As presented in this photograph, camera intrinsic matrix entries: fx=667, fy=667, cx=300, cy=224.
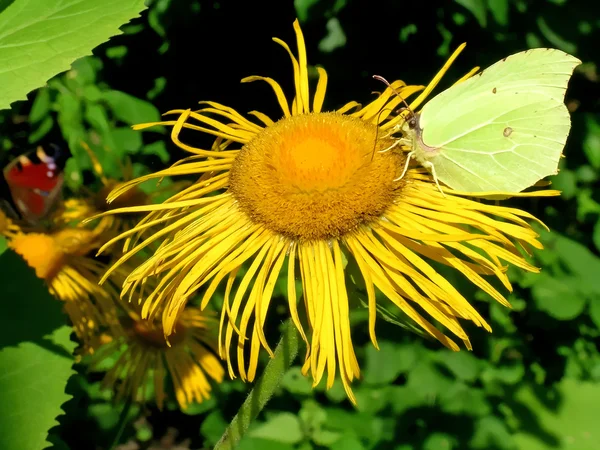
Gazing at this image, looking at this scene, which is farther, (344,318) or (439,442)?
(439,442)

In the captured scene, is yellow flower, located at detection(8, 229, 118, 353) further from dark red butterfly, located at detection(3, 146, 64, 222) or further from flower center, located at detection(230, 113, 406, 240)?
flower center, located at detection(230, 113, 406, 240)

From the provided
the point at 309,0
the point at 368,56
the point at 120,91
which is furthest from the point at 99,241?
the point at 368,56

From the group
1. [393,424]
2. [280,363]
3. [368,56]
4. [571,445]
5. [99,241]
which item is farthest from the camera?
[571,445]

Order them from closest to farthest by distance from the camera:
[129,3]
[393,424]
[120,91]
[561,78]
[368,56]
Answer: [129,3]
[561,78]
[393,424]
[368,56]
[120,91]

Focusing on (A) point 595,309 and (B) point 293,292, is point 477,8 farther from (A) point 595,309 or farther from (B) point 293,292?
(B) point 293,292

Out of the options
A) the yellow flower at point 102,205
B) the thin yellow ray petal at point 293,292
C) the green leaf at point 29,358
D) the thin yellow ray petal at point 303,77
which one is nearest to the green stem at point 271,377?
the thin yellow ray petal at point 293,292

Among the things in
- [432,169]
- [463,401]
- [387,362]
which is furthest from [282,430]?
[432,169]

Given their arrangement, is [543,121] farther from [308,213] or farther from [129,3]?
[129,3]
